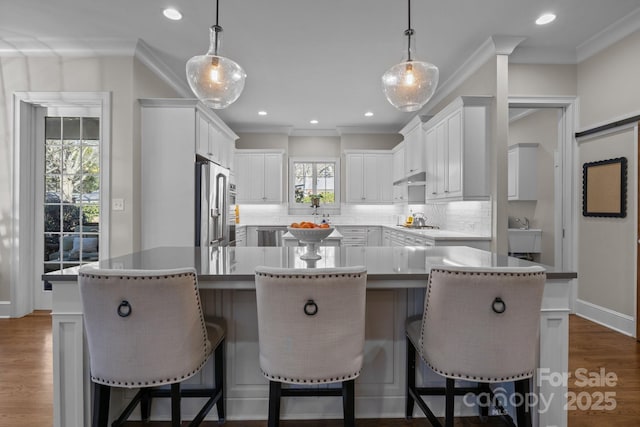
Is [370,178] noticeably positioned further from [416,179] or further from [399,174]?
[416,179]

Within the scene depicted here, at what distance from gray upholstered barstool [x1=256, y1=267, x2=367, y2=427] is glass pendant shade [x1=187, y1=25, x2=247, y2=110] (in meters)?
1.34

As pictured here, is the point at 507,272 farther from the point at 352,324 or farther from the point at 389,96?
the point at 389,96

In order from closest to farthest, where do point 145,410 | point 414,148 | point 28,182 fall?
point 145,410
point 28,182
point 414,148

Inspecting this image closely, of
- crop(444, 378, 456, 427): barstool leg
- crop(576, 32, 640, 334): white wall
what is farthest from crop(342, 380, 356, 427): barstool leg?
crop(576, 32, 640, 334): white wall

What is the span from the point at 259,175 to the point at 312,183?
1111mm

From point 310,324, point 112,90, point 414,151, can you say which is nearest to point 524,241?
point 414,151

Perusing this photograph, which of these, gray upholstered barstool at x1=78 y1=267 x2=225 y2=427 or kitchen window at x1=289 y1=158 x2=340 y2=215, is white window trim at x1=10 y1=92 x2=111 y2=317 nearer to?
gray upholstered barstool at x1=78 y1=267 x2=225 y2=427

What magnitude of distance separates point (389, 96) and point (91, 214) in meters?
3.55

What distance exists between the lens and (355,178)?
6684 mm

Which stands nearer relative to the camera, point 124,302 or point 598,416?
point 124,302

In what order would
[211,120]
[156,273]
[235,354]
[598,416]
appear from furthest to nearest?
[211,120]
[598,416]
[235,354]
[156,273]

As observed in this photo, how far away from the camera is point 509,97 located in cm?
359

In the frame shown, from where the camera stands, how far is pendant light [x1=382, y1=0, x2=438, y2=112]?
81.6 inches

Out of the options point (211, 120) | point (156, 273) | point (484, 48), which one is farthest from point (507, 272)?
point (211, 120)
